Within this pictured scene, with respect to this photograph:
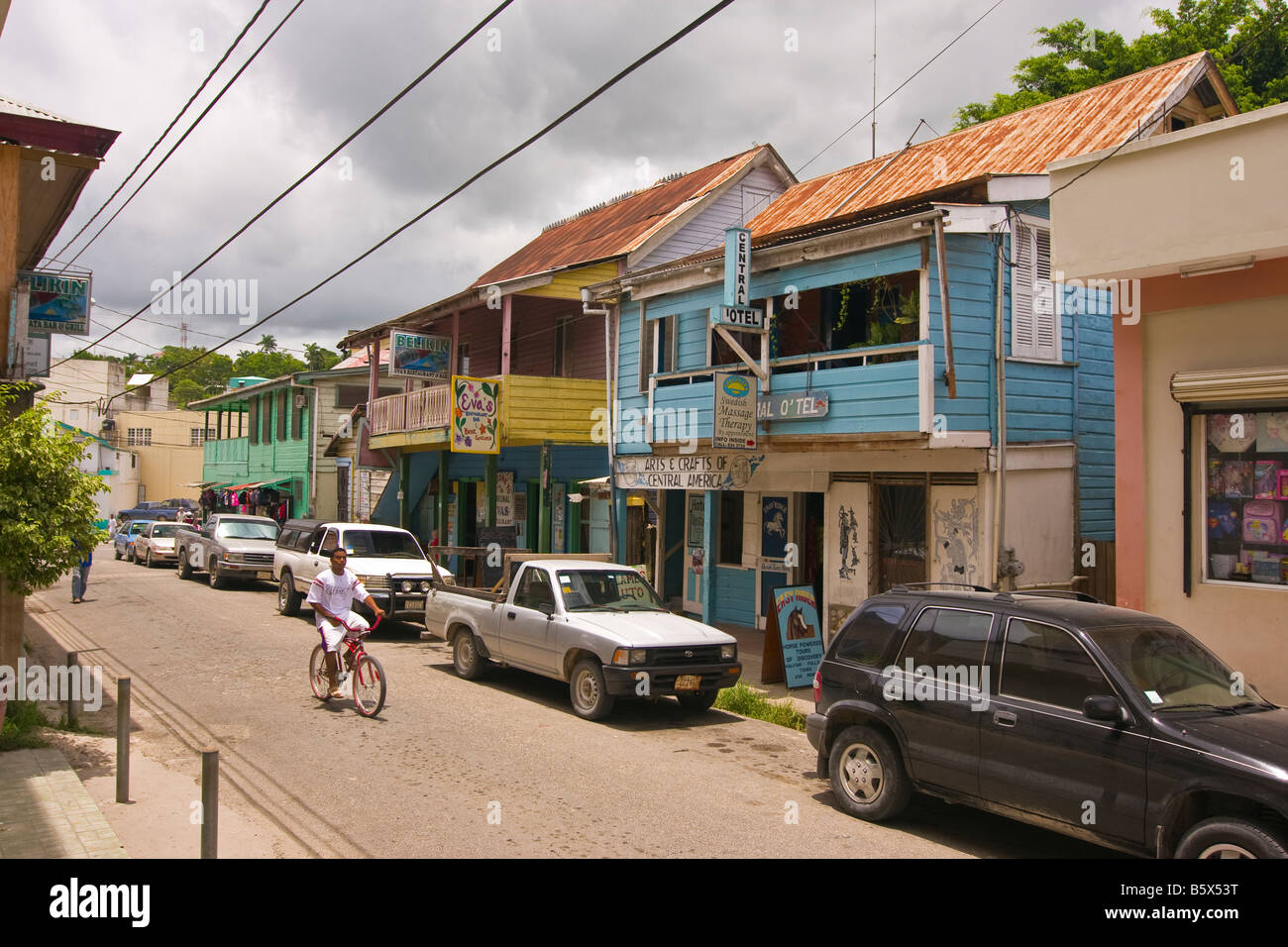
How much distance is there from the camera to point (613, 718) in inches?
416

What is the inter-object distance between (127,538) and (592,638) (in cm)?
2833

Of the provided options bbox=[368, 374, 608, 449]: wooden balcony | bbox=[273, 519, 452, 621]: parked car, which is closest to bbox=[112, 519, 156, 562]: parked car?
bbox=[273, 519, 452, 621]: parked car

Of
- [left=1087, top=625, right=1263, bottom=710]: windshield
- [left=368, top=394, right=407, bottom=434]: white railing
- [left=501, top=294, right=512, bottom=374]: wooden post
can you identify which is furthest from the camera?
[left=368, top=394, right=407, bottom=434]: white railing

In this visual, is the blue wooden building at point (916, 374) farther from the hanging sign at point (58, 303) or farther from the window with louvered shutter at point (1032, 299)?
the hanging sign at point (58, 303)

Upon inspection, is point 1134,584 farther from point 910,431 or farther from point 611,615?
point 611,615

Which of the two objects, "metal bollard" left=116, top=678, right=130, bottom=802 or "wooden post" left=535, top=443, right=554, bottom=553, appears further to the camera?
"wooden post" left=535, top=443, right=554, bottom=553

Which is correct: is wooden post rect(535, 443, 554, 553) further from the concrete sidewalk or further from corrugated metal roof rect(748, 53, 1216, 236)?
the concrete sidewalk

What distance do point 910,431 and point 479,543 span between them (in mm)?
13616

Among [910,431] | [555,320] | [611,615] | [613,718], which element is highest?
[555,320]

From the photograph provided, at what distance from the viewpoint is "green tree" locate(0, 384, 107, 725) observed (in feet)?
26.0

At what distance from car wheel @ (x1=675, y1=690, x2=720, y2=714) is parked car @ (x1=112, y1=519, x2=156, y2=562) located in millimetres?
26444

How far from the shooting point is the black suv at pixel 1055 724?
5.37m

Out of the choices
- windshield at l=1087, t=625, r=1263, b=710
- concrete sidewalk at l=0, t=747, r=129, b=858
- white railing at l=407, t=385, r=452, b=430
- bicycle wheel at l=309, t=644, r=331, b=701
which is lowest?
concrete sidewalk at l=0, t=747, r=129, b=858
